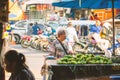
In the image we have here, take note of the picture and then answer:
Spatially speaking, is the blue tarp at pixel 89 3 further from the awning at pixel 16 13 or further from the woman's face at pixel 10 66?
the awning at pixel 16 13

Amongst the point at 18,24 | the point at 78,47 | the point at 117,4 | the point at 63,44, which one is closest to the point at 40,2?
the point at 18,24

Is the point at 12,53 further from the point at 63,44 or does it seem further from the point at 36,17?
the point at 36,17

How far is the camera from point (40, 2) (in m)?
25.5

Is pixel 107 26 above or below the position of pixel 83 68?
above

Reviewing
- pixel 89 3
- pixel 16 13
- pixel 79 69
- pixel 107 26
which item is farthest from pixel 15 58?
Result: pixel 16 13

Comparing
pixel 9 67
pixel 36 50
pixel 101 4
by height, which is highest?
pixel 101 4

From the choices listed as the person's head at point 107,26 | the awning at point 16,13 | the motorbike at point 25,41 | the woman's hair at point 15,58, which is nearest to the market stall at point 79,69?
the woman's hair at point 15,58

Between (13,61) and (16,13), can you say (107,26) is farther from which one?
(13,61)

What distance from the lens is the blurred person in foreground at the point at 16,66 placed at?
3.81 meters

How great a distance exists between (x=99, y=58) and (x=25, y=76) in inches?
161

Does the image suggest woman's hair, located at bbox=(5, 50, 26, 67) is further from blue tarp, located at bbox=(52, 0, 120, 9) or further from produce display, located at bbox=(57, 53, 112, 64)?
blue tarp, located at bbox=(52, 0, 120, 9)

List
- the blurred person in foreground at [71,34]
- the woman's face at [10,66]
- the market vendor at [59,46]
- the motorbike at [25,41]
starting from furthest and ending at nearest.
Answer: the motorbike at [25,41]
the blurred person in foreground at [71,34]
the market vendor at [59,46]
the woman's face at [10,66]

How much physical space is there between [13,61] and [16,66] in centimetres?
5

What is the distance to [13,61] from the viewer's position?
3.83 metres
